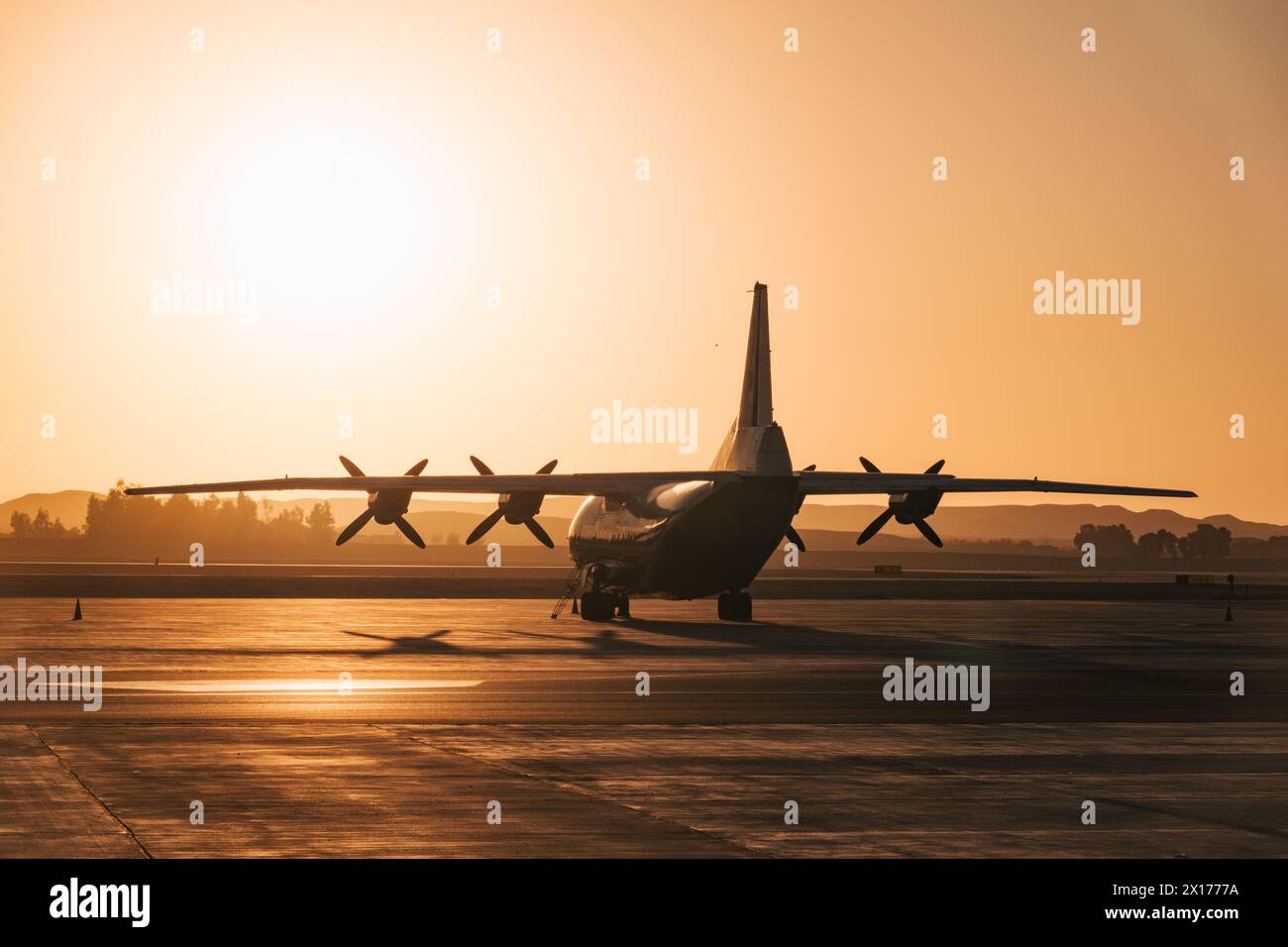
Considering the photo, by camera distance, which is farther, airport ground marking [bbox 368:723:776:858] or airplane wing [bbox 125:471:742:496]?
airplane wing [bbox 125:471:742:496]

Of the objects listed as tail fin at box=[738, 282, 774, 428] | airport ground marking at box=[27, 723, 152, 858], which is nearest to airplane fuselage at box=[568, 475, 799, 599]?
tail fin at box=[738, 282, 774, 428]

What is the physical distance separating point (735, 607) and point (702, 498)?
5.82m

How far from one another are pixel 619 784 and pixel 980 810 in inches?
154

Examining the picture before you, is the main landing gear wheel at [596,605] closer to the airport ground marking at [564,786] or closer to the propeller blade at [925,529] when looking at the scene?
the propeller blade at [925,529]

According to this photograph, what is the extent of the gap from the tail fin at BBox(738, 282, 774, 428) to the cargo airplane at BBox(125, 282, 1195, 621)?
0.10 ft

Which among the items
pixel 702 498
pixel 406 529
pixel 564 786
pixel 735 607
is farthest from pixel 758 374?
pixel 564 786

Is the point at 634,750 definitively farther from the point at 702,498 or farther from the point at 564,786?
the point at 702,498

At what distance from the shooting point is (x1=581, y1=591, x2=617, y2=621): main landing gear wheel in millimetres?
50938

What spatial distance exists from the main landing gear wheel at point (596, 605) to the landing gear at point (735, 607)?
340 cm

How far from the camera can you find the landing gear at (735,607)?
50.3 metres

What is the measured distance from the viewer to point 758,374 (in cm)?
4819

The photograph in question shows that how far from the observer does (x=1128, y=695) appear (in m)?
28.4

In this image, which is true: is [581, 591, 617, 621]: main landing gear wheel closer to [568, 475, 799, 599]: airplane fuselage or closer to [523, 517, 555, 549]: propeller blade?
[568, 475, 799, 599]: airplane fuselage

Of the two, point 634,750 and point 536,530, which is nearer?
point 634,750
